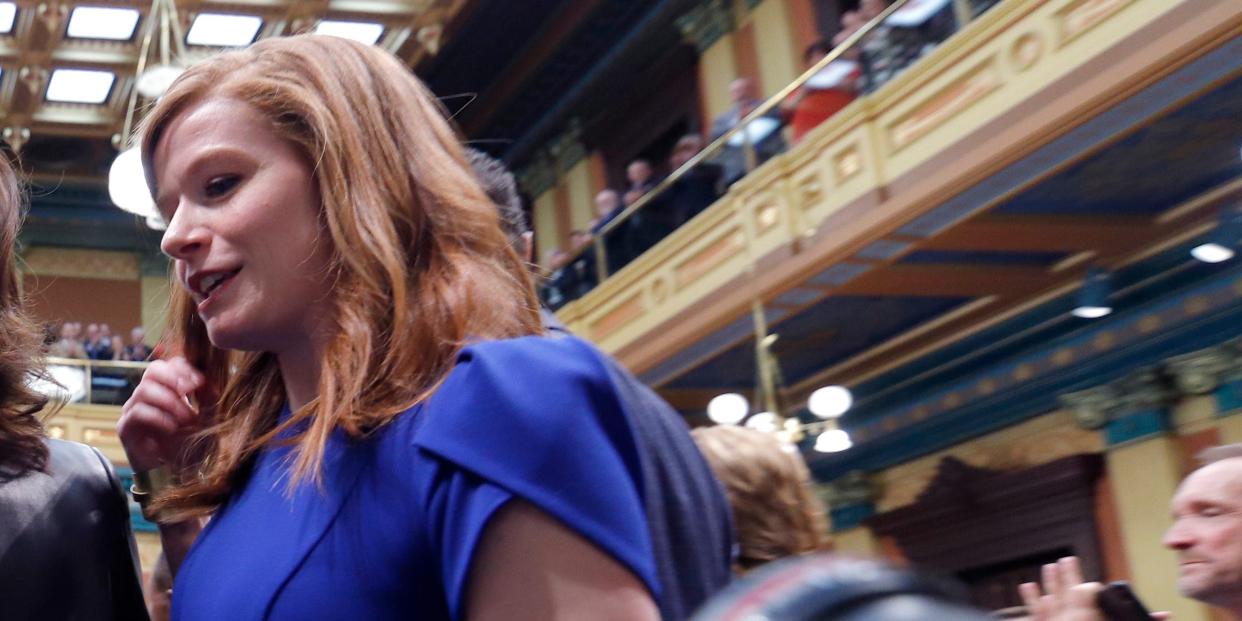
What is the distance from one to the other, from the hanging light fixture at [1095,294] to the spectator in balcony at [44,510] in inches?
343

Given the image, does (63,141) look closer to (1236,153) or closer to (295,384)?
(1236,153)

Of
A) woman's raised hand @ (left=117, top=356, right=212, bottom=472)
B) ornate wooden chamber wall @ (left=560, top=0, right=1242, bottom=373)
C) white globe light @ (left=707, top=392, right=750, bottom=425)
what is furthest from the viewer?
white globe light @ (left=707, top=392, right=750, bottom=425)

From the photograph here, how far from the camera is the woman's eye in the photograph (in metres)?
1.29

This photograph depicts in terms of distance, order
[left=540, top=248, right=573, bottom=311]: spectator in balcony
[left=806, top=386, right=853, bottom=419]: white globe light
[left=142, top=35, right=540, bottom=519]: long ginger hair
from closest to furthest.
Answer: [left=142, top=35, right=540, bottom=519]: long ginger hair
[left=806, top=386, right=853, bottom=419]: white globe light
[left=540, top=248, right=573, bottom=311]: spectator in balcony

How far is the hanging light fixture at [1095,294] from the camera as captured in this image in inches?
382

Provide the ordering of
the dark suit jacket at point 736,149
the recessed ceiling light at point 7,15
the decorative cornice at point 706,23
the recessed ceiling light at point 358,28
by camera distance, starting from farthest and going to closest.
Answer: the recessed ceiling light at point 358,28
the recessed ceiling light at point 7,15
the decorative cornice at point 706,23
the dark suit jacket at point 736,149

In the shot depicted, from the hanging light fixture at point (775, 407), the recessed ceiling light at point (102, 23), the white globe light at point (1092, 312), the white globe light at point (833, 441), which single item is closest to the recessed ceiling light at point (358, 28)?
the recessed ceiling light at point (102, 23)

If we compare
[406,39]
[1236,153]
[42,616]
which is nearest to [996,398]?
[1236,153]

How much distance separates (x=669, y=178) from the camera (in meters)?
11.8

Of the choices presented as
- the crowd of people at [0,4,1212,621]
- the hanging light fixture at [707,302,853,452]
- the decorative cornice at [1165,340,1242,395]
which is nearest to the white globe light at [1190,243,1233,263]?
the decorative cornice at [1165,340,1242,395]

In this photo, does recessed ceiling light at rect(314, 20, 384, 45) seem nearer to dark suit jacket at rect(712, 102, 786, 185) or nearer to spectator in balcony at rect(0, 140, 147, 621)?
dark suit jacket at rect(712, 102, 786, 185)

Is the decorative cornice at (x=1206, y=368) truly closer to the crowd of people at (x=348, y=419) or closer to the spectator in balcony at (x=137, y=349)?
the crowd of people at (x=348, y=419)

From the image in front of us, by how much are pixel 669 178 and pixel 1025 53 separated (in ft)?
12.7

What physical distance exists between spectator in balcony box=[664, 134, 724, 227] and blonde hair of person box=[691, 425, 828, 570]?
9.27 metres
